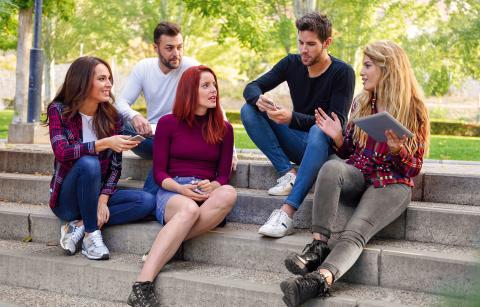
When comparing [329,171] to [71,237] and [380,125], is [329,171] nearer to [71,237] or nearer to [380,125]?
[380,125]

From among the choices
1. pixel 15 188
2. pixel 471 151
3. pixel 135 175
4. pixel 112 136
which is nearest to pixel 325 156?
pixel 112 136

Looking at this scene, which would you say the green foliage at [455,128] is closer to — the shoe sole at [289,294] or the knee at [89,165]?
the knee at [89,165]

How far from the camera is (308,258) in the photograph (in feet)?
13.0

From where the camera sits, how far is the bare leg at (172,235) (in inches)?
165

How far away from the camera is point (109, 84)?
491 cm

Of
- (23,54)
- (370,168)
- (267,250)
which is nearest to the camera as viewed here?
(370,168)

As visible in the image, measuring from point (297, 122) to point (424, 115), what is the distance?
35.4 inches

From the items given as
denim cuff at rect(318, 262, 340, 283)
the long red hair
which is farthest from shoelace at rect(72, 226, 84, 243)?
denim cuff at rect(318, 262, 340, 283)

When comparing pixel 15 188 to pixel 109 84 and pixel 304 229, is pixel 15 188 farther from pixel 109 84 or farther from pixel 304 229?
pixel 304 229

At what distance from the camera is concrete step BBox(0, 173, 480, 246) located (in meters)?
4.38

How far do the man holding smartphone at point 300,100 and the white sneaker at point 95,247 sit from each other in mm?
1140

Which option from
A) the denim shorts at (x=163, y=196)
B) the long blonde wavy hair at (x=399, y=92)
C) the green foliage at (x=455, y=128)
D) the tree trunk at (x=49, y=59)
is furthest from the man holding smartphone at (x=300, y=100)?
the tree trunk at (x=49, y=59)

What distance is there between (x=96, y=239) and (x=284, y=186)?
4.41 ft

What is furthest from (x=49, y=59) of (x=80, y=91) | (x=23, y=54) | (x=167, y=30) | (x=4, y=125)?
(x=80, y=91)
